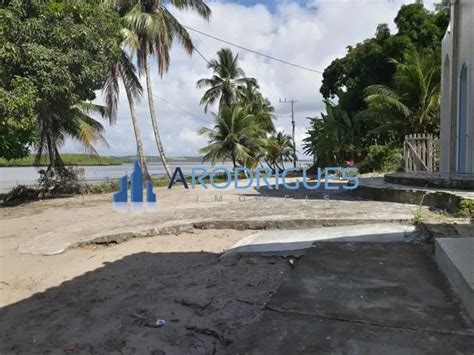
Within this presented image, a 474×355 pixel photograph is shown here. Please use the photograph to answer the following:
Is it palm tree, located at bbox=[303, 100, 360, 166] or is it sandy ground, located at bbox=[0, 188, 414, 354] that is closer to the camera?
sandy ground, located at bbox=[0, 188, 414, 354]

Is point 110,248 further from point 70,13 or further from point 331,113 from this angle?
point 331,113

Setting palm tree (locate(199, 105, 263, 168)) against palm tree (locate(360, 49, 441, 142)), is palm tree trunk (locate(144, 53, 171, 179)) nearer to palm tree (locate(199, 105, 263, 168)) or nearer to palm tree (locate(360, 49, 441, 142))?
palm tree (locate(199, 105, 263, 168))

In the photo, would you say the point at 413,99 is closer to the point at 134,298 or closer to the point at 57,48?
the point at 57,48

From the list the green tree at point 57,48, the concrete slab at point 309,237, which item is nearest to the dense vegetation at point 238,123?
the green tree at point 57,48

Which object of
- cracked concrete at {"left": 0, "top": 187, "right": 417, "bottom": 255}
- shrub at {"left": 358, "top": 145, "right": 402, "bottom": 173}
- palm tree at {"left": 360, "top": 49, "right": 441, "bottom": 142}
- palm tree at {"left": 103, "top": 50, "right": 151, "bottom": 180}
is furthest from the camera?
palm tree at {"left": 103, "top": 50, "right": 151, "bottom": 180}

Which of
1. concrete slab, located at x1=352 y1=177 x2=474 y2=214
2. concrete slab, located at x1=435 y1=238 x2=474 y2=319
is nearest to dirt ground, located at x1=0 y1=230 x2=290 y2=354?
concrete slab, located at x1=435 y1=238 x2=474 y2=319

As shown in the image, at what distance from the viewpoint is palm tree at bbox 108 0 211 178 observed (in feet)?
59.3

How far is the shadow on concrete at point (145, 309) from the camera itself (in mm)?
3195

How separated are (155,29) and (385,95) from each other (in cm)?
1063

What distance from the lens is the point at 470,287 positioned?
2934mm

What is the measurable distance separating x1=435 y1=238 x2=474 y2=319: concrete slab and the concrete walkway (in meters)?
0.08

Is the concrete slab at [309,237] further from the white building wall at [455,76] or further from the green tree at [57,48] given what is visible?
the green tree at [57,48]

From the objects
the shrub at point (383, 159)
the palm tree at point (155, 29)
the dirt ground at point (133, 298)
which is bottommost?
the dirt ground at point (133, 298)

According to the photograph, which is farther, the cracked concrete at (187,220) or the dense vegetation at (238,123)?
the dense vegetation at (238,123)
